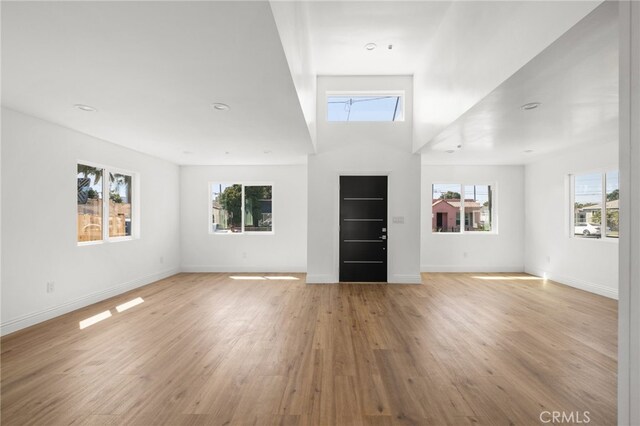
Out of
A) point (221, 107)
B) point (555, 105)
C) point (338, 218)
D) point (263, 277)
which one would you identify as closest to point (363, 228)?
point (338, 218)

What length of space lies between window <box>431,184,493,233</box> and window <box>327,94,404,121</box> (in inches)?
93.8

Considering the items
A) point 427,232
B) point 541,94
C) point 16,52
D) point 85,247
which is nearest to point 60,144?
point 85,247

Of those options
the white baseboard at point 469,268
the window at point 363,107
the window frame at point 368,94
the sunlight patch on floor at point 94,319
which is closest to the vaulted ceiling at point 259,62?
the window frame at point 368,94

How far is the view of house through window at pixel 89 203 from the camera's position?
4621mm

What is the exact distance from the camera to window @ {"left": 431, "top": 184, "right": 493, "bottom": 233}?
24.3 ft

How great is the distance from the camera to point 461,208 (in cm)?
741

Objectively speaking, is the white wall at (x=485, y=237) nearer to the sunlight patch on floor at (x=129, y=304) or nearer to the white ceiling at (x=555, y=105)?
the white ceiling at (x=555, y=105)

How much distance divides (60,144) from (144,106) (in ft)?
5.98

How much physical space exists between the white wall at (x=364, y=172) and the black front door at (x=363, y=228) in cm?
14

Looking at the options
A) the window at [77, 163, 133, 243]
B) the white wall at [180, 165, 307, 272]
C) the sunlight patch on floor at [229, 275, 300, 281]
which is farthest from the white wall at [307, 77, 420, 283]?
the window at [77, 163, 133, 243]

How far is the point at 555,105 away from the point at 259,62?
3287 mm

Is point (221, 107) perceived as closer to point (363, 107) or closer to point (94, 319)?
point (94, 319)

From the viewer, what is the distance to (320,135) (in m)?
6.13

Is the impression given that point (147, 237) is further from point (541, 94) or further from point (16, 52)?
point (541, 94)
